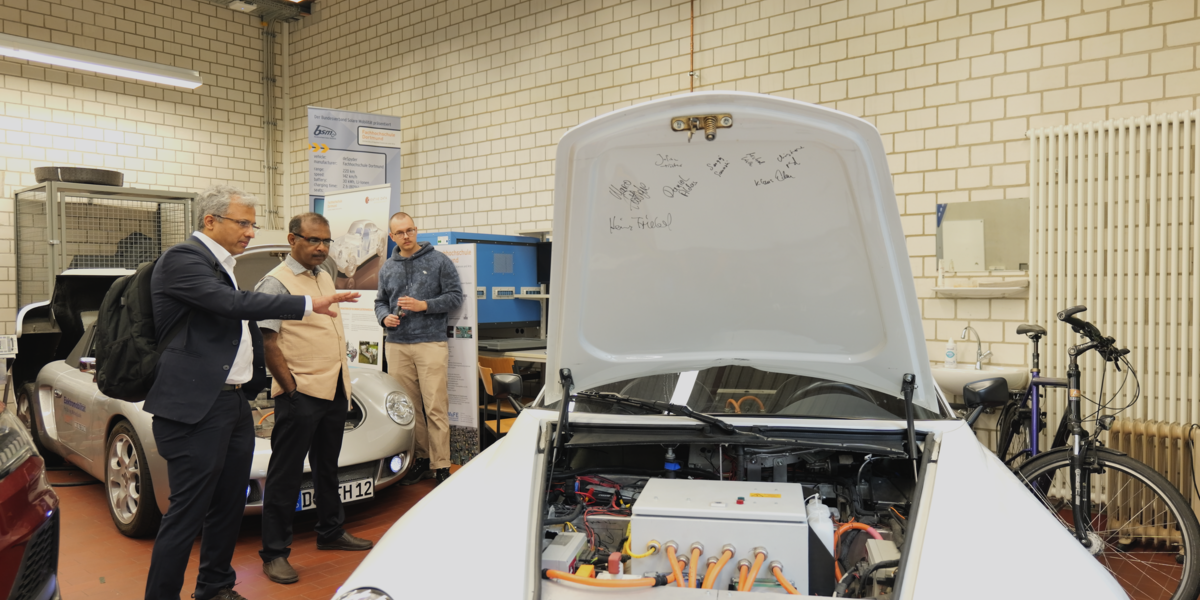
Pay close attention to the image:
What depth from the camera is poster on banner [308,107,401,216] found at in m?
7.47

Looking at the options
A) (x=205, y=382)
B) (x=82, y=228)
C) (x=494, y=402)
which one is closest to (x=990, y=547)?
(x=205, y=382)

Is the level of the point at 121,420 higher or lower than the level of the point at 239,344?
lower

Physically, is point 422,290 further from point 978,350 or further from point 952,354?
point 978,350

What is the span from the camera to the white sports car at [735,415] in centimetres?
168

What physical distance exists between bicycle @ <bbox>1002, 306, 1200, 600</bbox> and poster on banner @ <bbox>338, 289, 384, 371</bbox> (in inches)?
175

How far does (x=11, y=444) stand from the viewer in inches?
92.4

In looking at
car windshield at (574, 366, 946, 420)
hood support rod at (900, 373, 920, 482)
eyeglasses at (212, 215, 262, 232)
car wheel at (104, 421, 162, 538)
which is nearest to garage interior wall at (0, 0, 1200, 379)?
car windshield at (574, 366, 946, 420)

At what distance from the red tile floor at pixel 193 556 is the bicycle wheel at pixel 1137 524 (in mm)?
3156

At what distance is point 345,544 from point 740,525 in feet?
9.51

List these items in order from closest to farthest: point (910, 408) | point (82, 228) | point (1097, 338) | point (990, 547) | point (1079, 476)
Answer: point (990, 547) < point (910, 408) < point (1079, 476) < point (1097, 338) < point (82, 228)

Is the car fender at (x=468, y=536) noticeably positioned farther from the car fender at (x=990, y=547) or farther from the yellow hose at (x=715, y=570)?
the car fender at (x=990, y=547)

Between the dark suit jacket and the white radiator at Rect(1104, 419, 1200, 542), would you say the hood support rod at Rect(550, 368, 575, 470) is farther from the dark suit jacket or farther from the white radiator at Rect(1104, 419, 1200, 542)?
the white radiator at Rect(1104, 419, 1200, 542)

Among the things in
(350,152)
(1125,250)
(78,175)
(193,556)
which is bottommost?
(193,556)

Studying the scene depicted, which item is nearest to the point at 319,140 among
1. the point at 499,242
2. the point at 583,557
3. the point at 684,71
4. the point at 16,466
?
the point at 499,242
